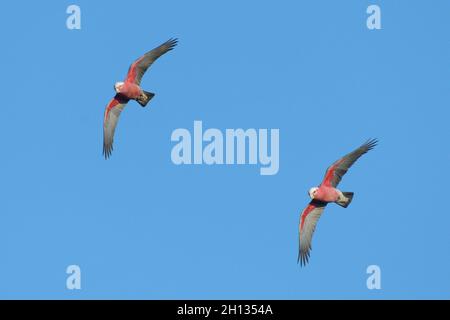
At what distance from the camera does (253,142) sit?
32.2 metres

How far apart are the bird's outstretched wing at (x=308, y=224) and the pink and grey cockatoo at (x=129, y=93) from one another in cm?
477

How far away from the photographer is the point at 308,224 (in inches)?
1160

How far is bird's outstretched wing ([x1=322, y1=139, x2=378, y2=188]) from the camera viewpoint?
94.3 feet

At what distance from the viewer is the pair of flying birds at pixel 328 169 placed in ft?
94.7

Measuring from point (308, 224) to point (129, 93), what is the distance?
5.45 meters

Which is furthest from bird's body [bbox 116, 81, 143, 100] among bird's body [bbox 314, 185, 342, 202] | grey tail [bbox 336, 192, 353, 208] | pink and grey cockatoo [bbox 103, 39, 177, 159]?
grey tail [bbox 336, 192, 353, 208]

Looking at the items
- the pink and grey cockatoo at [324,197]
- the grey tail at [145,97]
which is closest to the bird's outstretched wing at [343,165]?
the pink and grey cockatoo at [324,197]

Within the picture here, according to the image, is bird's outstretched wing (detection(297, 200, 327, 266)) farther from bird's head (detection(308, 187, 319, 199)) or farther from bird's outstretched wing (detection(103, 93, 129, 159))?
bird's outstretched wing (detection(103, 93, 129, 159))

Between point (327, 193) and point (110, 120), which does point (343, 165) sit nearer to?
point (327, 193)
